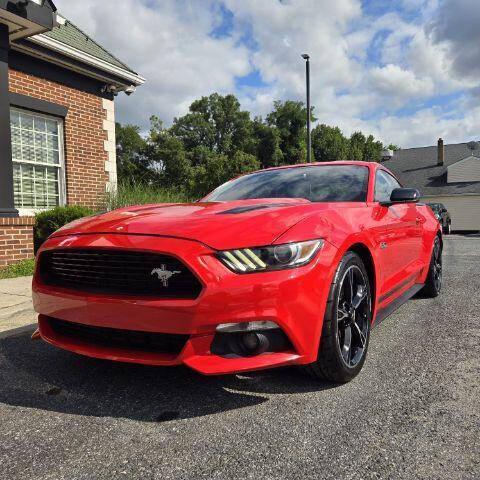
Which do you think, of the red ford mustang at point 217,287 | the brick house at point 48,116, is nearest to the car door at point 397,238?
the red ford mustang at point 217,287

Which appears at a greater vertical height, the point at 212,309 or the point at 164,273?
the point at 164,273

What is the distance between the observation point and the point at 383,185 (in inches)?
160

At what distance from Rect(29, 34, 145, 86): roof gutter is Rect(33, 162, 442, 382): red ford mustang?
673cm

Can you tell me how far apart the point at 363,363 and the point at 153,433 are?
138 centimetres

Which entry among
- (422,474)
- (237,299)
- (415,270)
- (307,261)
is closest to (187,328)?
(237,299)

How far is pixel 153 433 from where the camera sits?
212 centimetres

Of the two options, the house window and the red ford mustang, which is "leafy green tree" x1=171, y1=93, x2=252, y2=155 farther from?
→ the red ford mustang

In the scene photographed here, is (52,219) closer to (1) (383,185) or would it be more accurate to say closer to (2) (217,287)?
(1) (383,185)

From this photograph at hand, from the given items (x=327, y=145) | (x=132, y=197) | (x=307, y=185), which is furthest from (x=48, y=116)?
(x=327, y=145)

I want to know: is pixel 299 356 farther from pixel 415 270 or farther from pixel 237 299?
pixel 415 270

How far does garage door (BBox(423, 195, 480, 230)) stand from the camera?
32.3 meters

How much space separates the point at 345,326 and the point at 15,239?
597 cm

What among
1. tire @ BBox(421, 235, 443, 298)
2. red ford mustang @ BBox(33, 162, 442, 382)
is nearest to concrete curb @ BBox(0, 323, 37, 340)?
red ford mustang @ BBox(33, 162, 442, 382)

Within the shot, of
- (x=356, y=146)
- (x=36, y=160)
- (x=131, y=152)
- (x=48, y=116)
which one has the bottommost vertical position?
(x=36, y=160)
